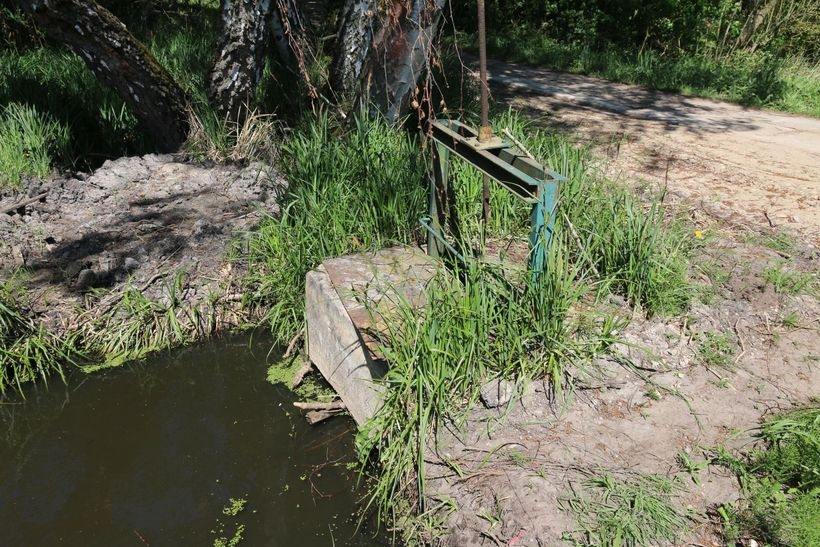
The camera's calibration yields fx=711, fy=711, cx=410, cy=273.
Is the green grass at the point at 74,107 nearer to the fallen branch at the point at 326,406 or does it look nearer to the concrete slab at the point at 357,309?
the concrete slab at the point at 357,309

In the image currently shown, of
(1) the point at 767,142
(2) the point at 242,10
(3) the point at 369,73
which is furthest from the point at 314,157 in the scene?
(1) the point at 767,142

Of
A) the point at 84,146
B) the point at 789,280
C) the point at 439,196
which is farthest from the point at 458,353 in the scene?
the point at 84,146

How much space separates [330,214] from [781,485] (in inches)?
111

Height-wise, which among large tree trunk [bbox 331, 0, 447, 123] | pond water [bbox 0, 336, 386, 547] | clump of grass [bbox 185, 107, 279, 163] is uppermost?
large tree trunk [bbox 331, 0, 447, 123]

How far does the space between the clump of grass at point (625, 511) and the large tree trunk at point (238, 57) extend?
4.56 m

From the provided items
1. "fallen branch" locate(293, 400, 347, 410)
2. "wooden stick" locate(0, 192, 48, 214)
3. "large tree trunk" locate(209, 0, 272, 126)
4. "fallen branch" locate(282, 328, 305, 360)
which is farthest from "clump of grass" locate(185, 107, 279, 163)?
"fallen branch" locate(293, 400, 347, 410)

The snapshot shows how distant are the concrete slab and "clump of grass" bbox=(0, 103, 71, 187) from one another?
3.09 meters

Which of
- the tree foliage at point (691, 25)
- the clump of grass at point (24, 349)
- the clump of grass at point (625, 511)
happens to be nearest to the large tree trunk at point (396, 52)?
the clump of grass at point (24, 349)

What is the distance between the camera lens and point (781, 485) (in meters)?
2.80

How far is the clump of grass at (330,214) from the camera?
443 centimetres

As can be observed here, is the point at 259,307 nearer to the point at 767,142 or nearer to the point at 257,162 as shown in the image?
the point at 257,162

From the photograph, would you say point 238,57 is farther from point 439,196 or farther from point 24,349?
point 24,349

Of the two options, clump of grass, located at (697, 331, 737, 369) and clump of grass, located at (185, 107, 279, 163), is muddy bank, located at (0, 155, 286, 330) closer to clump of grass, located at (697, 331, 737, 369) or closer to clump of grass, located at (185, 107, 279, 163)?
clump of grass, located at (185, 107, 279, 163)

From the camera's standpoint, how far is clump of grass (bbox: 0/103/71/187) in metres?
5.71
